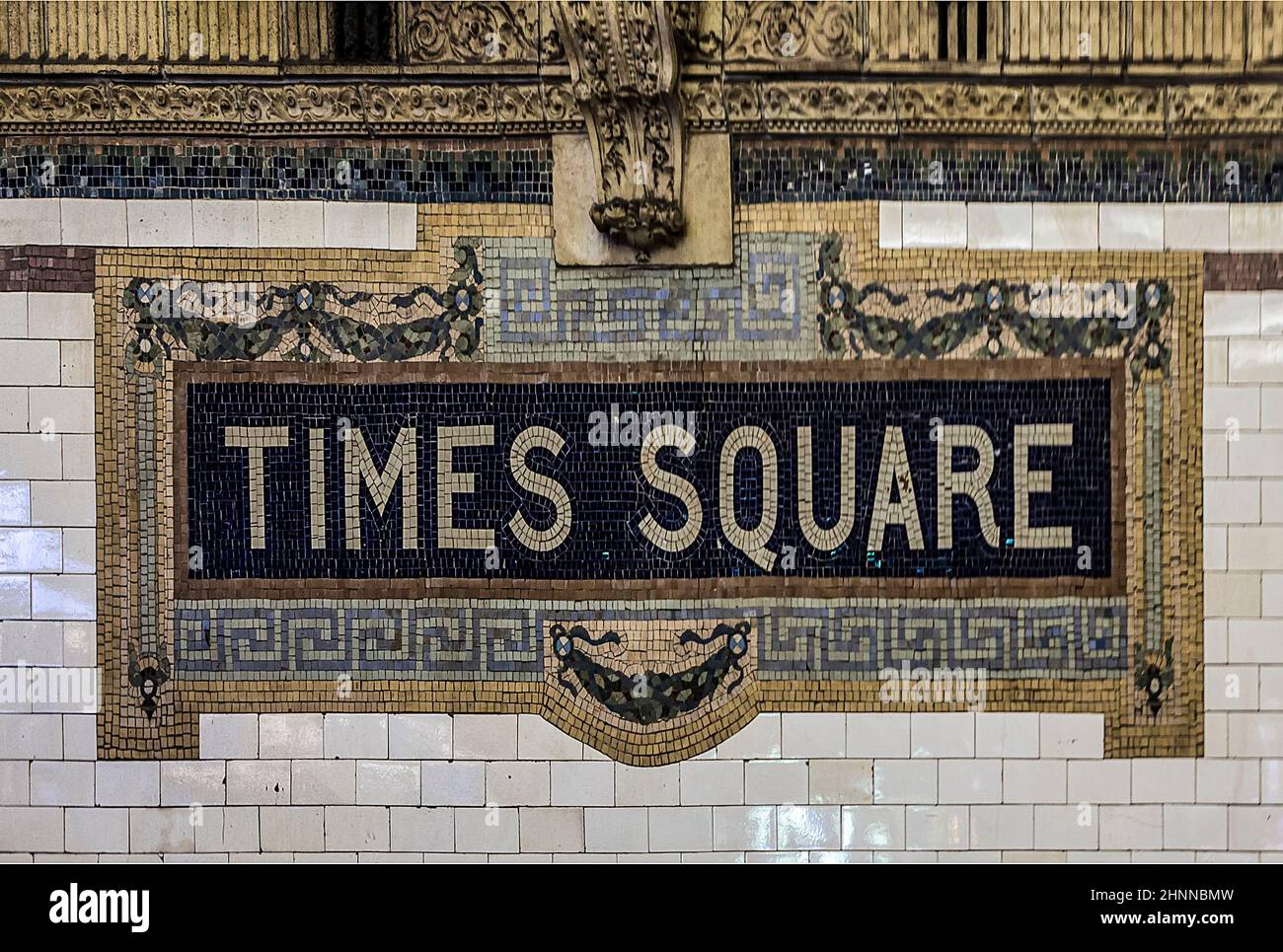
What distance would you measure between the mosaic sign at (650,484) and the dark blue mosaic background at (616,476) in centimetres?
1

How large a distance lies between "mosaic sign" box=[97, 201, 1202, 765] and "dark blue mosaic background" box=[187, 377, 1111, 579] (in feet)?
0.03

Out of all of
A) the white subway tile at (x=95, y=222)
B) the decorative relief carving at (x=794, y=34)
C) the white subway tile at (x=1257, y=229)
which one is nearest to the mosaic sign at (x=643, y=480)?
the white subway tile at (x=95, y=222)

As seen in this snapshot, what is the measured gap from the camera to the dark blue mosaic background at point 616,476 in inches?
130

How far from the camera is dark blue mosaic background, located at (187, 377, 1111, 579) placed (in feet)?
10.9

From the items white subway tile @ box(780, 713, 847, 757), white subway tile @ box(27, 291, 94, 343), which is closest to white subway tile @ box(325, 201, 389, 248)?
white subway tile @ box(27, 291, 94, 343)

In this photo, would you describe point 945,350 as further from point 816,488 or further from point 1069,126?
point 1069,126

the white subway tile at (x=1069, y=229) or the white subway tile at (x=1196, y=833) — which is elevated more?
the white subway tile at (x=1069, y=229)

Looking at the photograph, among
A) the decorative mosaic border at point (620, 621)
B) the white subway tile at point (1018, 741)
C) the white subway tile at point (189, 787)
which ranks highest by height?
the decorative mosaic border at point (620, 621)

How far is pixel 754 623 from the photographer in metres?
3.32

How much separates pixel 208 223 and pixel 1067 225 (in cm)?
280

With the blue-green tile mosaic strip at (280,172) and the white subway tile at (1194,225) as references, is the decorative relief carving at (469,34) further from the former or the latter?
the white subway tile at (1194,225)

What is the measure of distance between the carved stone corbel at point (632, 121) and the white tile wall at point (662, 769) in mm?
677

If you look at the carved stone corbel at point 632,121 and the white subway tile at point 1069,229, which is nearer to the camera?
the carved stone corbel at point 632,121

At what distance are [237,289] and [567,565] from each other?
1.41 m
